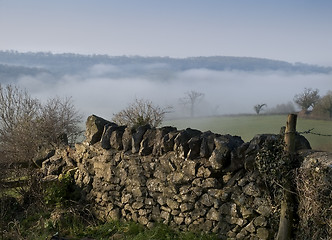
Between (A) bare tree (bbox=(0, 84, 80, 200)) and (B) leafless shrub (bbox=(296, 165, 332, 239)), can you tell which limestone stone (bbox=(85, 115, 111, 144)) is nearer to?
(A) bare tree (bbox=(0, 84, 80, 200))

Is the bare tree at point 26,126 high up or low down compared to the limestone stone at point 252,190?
down

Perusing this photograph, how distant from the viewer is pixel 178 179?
897 cm

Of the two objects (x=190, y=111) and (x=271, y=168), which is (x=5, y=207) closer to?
(x=271, y=168)

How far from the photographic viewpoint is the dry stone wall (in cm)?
782

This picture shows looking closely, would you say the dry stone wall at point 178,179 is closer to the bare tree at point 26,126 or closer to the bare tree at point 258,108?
the bare tree at point 26,126

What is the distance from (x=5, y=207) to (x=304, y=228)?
9306 mm

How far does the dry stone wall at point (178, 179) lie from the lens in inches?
308

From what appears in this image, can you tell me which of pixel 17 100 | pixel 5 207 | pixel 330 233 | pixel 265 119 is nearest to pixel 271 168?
pixel 330 233

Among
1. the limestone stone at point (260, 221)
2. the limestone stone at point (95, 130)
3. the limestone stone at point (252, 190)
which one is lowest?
the limestone stone at point (260, 221)

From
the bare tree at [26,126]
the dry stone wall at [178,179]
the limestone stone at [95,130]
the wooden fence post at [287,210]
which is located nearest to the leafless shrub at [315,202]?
the wooden fence post at [287,210]

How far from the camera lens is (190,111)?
2456 inches

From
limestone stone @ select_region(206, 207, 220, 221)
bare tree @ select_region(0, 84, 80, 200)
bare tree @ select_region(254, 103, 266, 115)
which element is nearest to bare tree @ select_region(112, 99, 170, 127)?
bare tree @ select_region(0, 84, 80, 200)

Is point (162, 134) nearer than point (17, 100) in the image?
Yes

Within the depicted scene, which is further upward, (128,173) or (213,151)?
(213,151)
